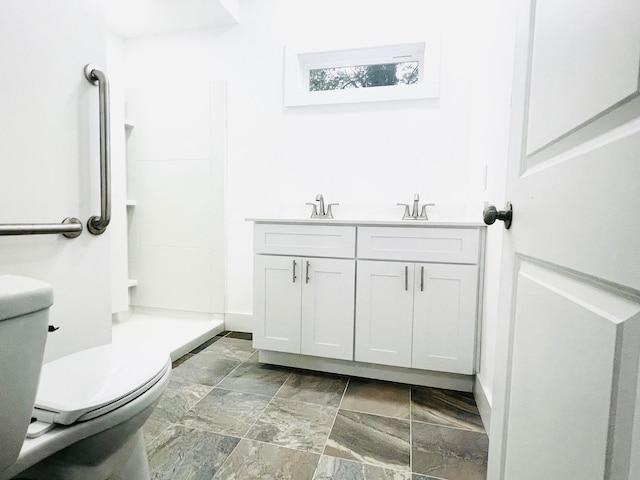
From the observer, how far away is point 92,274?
3.90 feet

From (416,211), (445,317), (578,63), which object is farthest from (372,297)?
(578,63)

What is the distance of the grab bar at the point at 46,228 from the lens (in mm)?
851

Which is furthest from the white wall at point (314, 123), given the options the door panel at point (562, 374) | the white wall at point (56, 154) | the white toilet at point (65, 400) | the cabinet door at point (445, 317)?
the white toilet at point (65, 400)

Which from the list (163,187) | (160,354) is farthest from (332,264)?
(163,187)

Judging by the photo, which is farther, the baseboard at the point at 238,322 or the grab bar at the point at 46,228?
the baseboard at the point at 238,322

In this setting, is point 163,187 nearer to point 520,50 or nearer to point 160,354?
point 160,354

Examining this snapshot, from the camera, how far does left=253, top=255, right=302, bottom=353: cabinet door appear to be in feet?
5.81

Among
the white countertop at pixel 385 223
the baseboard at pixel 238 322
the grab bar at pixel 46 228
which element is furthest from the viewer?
the baseboard at pixel 238 322

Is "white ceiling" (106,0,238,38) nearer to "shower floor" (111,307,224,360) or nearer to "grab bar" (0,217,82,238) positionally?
"grab bar" (0,217,82,238)

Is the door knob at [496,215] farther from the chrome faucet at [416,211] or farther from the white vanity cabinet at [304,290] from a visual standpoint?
the chrome faucet at [416,211]

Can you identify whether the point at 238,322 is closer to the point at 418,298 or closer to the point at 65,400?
the point at 418,298

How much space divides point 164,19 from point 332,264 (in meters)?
2.14

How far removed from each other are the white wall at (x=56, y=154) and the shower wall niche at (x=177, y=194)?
1.15 m

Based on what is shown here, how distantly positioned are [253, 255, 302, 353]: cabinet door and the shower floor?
55 cm
